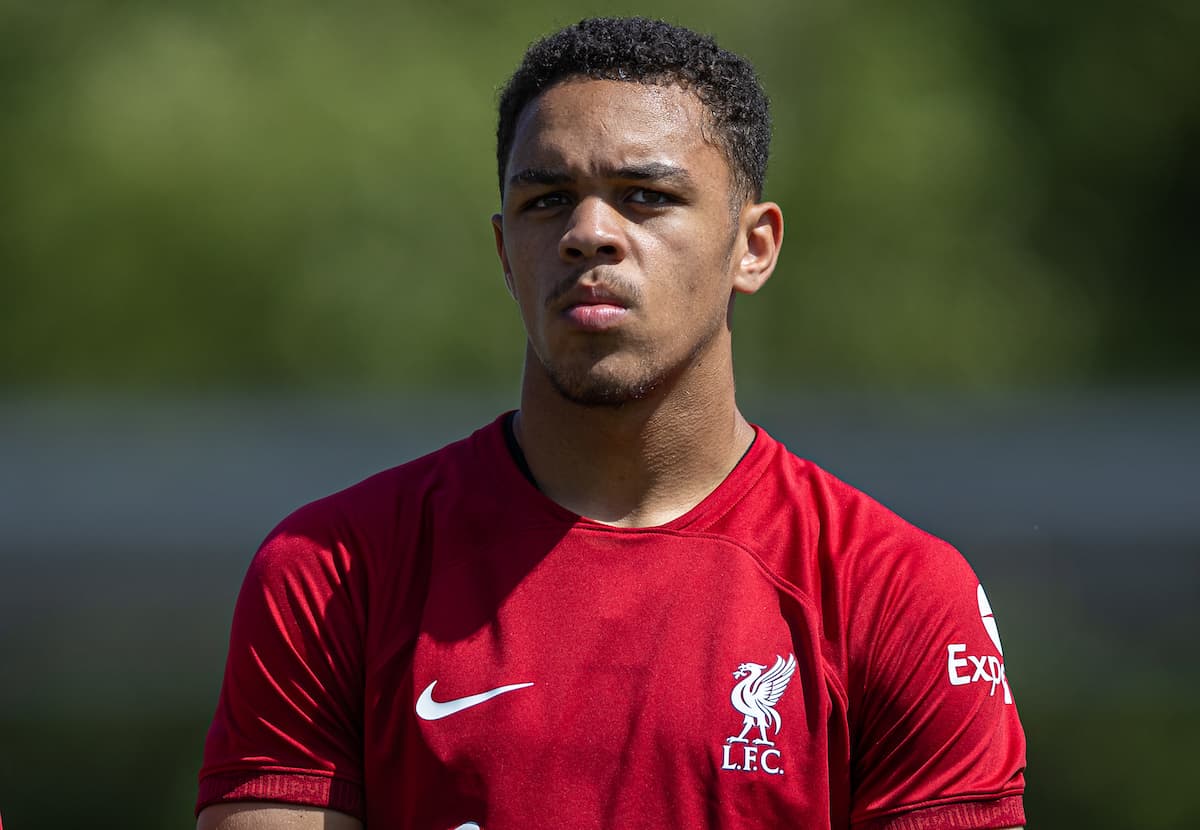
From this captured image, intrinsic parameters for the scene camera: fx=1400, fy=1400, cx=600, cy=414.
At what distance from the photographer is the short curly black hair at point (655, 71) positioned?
200 centimetres

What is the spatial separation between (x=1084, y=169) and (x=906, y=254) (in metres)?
0.89

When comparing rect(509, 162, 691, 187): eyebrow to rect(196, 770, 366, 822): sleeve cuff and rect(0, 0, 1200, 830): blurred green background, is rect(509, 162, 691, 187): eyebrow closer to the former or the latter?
rect(196, 770, 366, 822): sleeve cuff

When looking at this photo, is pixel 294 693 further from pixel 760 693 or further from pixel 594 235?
pixel 594 235

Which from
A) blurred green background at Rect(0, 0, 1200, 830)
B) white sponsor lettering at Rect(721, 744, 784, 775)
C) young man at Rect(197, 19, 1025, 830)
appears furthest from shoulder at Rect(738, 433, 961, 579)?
blurred green background at Rect(0, 0, 1200, 830)

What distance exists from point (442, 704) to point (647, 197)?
2.42 feet

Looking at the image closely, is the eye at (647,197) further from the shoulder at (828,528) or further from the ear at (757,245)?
the shoulder at (828,528)

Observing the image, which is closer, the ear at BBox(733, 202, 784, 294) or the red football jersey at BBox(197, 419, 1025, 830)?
the red football jersey at BBox(197, 419, 1025, 830)

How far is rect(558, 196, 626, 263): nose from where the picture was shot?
6.18ft

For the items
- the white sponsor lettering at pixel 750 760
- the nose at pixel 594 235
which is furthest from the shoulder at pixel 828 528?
the nose at pixel 594 235

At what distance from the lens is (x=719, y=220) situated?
6.57 ft

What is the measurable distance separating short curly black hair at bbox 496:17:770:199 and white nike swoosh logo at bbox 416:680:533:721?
2.47 feet

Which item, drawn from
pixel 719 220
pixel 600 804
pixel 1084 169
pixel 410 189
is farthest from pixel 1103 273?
pixel 600 804

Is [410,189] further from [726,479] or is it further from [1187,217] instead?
[726,479]

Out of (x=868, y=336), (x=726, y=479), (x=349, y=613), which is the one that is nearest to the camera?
(x=349, y=613)
